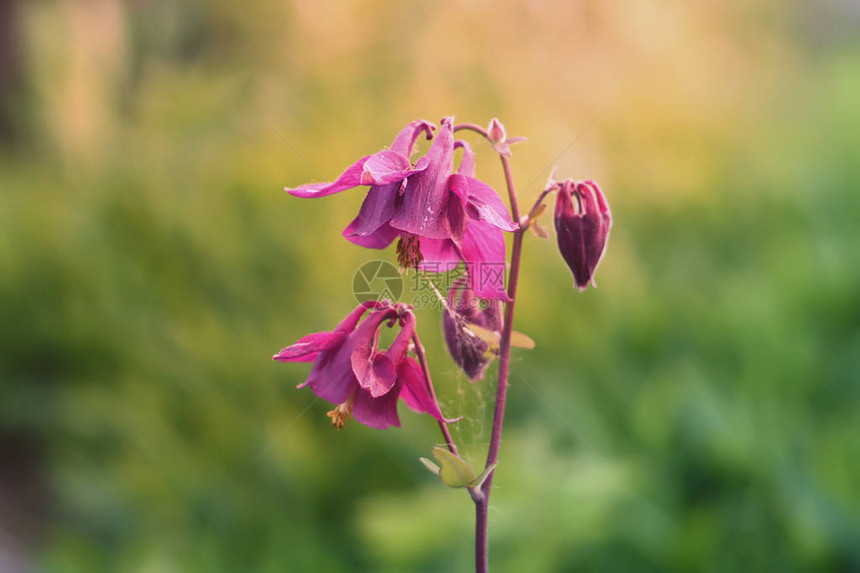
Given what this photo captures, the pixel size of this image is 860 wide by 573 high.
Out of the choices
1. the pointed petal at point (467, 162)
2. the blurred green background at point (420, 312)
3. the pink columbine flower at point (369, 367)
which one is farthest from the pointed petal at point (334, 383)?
the blurred green background at point (420, 312)

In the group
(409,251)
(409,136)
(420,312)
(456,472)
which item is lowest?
(420,312)

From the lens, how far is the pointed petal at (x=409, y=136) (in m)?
0.70

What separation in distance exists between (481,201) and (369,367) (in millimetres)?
181

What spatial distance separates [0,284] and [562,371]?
2119 millimetres

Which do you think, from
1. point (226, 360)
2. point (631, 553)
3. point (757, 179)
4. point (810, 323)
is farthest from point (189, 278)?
point (757, 179)

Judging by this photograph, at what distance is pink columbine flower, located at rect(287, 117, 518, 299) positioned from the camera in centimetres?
64

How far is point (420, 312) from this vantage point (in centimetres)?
216

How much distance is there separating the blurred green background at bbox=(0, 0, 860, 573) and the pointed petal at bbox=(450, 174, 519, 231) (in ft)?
2.57

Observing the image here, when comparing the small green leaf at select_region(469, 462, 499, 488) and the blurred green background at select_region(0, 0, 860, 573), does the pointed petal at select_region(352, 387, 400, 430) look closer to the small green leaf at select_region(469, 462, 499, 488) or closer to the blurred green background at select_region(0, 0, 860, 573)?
the small green leaf at select_region(469, 462, 499, 488)

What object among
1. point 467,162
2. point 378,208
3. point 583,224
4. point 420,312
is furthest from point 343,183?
point 420,312

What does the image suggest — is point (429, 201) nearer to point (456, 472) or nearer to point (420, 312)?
point (456, 472)

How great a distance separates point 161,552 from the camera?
1.79m

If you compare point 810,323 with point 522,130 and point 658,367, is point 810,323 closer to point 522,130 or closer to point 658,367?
point 658,367

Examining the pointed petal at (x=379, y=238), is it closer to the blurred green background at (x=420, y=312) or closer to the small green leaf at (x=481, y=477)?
the small green leaf at (x=481, y=477)
